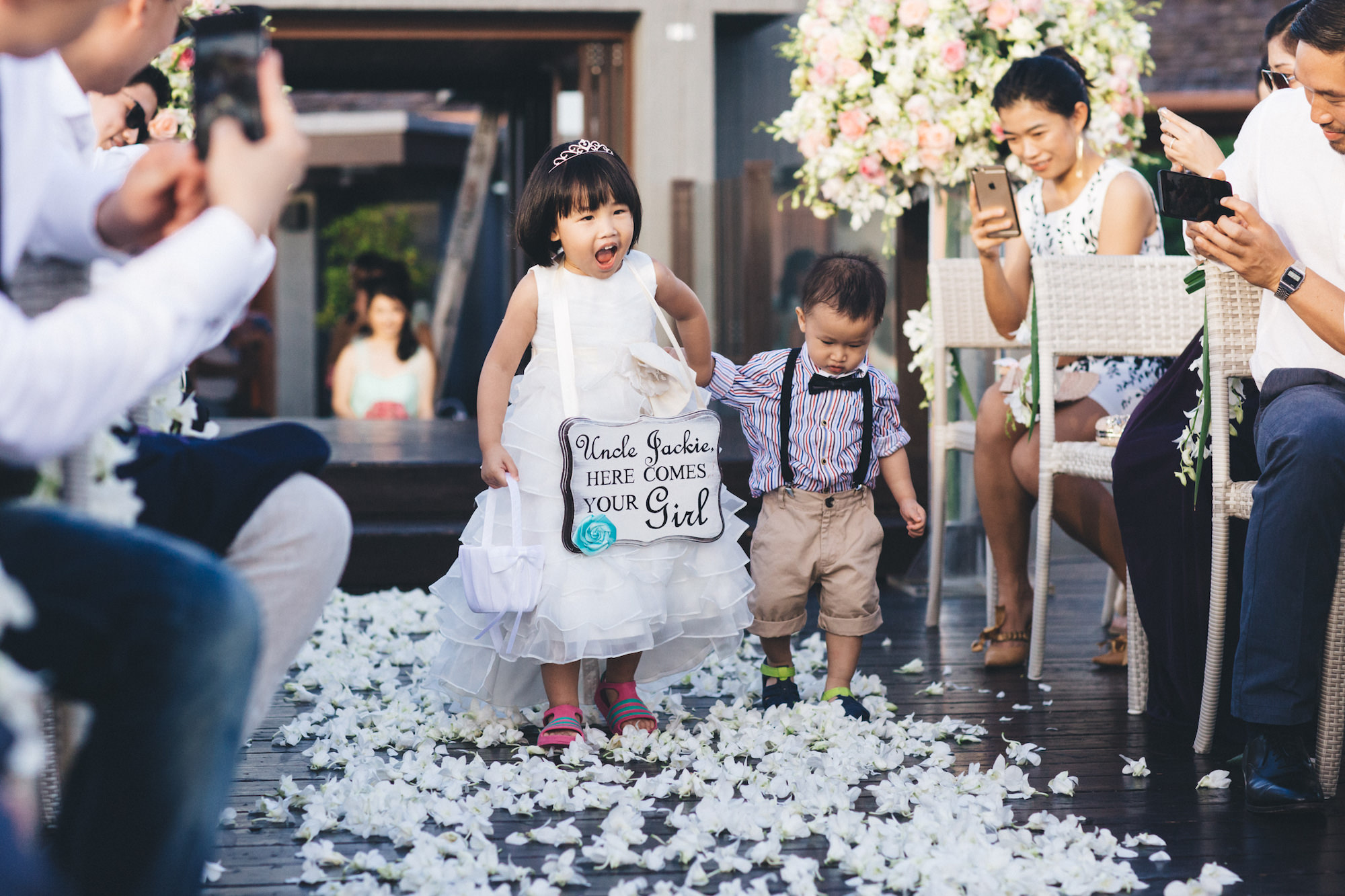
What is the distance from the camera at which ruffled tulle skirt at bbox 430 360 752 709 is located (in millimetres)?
2949

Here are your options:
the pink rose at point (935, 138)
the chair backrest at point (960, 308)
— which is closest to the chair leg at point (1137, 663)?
the chair backrest at point (960, 308)

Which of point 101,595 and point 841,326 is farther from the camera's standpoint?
point 841,326

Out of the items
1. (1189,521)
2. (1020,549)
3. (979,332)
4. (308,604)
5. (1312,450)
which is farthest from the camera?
(979,332)

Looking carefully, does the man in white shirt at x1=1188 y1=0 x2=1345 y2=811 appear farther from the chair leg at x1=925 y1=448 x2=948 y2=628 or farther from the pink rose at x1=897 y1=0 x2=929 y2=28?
the pink rose at x1=897 y1=0 x2=929 y2=28

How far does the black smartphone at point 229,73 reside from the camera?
1.54m

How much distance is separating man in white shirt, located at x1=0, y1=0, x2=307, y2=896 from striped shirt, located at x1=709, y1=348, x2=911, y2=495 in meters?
1.96

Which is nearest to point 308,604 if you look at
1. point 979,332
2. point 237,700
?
point 237,700

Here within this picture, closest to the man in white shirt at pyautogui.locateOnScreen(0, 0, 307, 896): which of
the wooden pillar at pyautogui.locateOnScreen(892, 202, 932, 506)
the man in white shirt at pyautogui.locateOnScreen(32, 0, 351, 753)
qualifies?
the man in white shirt at pyautogui.locateOnScreen(32, 0, 351, 753)

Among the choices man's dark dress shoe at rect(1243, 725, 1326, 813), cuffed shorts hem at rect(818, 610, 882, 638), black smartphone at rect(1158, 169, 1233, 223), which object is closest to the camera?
man's dark dress shoe at rect(1243, 725, 1326, 813)

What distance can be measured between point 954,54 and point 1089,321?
1336 mm

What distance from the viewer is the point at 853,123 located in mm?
4719

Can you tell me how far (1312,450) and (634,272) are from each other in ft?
4.95

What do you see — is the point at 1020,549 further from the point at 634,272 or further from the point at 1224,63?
the point at 1224,63

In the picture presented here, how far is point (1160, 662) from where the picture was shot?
3236 mm
